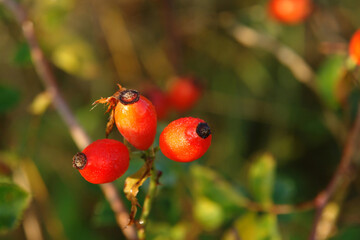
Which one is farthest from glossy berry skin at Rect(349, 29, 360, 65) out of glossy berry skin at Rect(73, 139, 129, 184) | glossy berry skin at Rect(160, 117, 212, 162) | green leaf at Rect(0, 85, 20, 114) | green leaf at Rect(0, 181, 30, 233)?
green leaf at Rect(0, 85, 20, 114)

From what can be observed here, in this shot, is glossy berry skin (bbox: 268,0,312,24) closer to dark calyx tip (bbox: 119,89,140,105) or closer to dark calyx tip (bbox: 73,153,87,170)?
dark calyx tip (bbox: 119,89,140,105)

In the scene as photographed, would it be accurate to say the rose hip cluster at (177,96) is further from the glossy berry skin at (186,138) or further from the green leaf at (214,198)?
the glossy berry skin at (186,138)

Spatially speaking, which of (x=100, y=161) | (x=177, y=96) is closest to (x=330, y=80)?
(x=177, y=96)

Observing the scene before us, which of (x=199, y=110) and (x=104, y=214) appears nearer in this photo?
(x=104, y=214)

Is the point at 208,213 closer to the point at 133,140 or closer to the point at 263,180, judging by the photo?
the point at 263,180

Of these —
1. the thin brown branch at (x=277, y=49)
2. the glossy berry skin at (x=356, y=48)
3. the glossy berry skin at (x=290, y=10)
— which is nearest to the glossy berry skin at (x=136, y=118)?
the glossy berry skin at (x=356, y=48)
